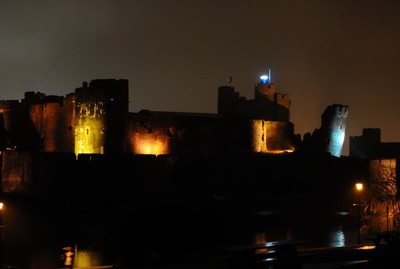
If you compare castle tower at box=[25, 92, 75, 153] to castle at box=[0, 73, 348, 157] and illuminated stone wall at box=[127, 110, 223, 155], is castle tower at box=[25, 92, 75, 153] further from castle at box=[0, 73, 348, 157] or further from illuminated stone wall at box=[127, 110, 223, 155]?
illuminated stone wall at box=[127, 110, 223, 155]

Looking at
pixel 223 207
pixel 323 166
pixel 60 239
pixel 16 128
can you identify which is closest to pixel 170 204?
pixel 223 207

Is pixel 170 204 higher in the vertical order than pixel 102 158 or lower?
lower

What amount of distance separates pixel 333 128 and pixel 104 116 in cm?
1961

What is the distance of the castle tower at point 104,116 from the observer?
1558 inches

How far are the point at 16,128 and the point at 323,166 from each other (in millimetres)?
19436

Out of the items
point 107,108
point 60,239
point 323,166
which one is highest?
point 107,108

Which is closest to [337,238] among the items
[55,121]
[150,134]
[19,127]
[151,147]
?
[151,147]

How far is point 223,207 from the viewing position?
1486 inches

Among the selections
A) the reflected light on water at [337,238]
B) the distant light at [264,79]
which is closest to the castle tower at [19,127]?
the distant light at [264,79]

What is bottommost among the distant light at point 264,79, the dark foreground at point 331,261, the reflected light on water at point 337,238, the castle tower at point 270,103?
the reflected light on water at point 337,238

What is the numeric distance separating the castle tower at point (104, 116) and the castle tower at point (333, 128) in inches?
697

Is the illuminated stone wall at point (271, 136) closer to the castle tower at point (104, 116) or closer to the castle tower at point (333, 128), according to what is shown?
the castle tower at point (333, 128)

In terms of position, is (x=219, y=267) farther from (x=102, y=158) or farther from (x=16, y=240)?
(x=102, y=158)

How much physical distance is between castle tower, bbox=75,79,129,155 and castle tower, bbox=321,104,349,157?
697 inches
